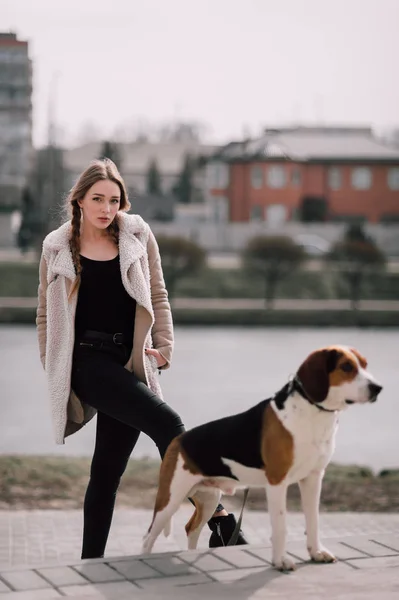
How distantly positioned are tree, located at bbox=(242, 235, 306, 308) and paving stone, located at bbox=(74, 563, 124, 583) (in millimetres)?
34392

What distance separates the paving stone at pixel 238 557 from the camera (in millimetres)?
4055

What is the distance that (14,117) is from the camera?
34719 millimetres

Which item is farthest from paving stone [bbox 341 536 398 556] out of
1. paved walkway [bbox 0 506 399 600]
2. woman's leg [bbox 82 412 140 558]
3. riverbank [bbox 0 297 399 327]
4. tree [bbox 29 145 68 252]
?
tree [bbox 29 145 68 252]

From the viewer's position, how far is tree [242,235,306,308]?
38.8m

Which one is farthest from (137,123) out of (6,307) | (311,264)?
(6,307)

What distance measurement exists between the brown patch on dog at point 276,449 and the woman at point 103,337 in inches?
17.9

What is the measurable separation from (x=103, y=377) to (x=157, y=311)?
429 mm

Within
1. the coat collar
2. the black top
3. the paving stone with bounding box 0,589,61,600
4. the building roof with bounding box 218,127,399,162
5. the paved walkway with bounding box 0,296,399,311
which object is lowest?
the paved walkway with bounding box 0,296,399,311

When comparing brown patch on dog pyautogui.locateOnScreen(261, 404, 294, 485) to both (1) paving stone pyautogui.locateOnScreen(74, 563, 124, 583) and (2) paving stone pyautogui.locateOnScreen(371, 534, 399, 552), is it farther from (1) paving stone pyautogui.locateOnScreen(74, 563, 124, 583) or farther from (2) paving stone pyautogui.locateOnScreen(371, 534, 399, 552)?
(2) paving stone pyautogui.locateOnScreen(371, 534, 399, 552)

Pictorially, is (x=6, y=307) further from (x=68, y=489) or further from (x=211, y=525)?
(x=211, y=525)

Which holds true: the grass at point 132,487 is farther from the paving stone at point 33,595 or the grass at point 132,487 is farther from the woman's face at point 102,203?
the paving stone at point 33,595

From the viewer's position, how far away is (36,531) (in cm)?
621

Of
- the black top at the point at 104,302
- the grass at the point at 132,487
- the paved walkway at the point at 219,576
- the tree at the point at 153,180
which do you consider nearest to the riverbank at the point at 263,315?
the grass at the point at 132,487

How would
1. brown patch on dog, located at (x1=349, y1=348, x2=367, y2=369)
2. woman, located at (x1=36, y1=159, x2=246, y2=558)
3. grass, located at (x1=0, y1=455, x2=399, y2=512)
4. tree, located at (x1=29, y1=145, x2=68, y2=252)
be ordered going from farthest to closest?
tree, located at (x1=29, y1=145, x2=68, y2=252) → grass, located at (x1=0, y1=455, x2=399, y2=512) → woman, located at (x1=36, y1=159, x2=246, y2=558) → brown patch on dog, located at (x1=349, y1=348, x2=367, y2=369)
